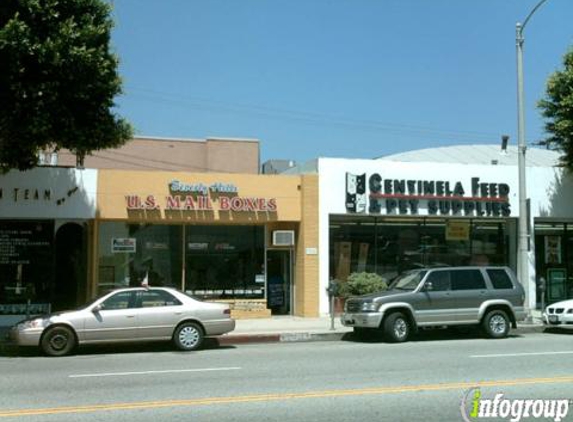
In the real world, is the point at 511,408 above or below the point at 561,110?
below

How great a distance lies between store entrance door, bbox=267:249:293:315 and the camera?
22234 millimetres

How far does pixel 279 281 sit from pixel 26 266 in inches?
299

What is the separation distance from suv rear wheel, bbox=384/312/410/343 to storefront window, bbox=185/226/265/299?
258 inches

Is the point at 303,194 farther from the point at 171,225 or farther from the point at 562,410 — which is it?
the point at 562,410

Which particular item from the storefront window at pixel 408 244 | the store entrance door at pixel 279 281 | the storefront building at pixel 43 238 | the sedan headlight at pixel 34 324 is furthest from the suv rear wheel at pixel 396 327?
the storefront building at pixel 43 238

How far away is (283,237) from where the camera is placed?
2184cm

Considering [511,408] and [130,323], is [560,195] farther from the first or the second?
[511,408]

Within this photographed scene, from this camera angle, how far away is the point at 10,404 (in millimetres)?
8773

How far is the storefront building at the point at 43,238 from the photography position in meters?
19.4

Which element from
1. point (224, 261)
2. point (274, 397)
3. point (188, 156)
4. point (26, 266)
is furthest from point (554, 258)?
point (188, 156)

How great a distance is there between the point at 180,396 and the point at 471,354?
6553 millimetres

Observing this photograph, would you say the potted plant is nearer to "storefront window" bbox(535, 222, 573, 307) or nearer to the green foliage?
the green foliage

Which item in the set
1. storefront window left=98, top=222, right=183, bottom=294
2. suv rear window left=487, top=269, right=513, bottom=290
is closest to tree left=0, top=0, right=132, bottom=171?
storefront window left=98, top=222, right=183, bottom=294

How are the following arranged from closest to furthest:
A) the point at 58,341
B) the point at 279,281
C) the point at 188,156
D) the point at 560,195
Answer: the point at 58,341 → the point at 279,281 → the point at 560,195 → the point at 188,156
